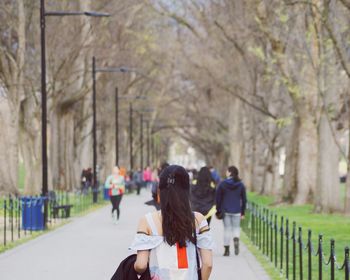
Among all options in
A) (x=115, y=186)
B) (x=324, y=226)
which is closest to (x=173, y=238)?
(x=324, y=226)

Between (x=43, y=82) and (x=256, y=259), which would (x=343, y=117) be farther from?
(x=256, y=259)

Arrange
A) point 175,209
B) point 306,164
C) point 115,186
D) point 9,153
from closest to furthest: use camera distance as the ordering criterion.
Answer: point 175,209, point 115,186, point 306,164, point 9,153

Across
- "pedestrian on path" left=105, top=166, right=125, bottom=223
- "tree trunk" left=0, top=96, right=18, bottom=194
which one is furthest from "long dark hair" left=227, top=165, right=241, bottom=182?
"tree trunk" left=0, top=96, right=18, bottom=194

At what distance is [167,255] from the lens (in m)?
7.30

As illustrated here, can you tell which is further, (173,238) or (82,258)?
(82,258)

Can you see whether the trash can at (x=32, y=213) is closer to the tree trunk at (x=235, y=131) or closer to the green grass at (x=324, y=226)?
the green grass at (x=324, y=226)

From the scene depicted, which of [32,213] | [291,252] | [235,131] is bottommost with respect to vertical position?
[291,252]

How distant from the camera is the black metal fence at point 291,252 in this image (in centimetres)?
1279

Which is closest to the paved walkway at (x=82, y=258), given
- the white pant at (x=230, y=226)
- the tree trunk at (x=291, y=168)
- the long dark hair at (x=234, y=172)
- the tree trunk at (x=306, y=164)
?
the white pant at (x=230, y=226)

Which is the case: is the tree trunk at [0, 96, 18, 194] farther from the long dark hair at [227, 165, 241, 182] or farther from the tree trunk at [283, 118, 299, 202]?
the long dark hair at [227, 165, 241, 182]

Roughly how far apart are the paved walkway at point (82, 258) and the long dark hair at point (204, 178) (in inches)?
54.4

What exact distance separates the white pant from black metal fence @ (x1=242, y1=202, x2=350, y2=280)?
55 cm

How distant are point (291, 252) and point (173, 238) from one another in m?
13.9

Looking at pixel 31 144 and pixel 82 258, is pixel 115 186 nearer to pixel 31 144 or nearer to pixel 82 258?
pixel 82 258
